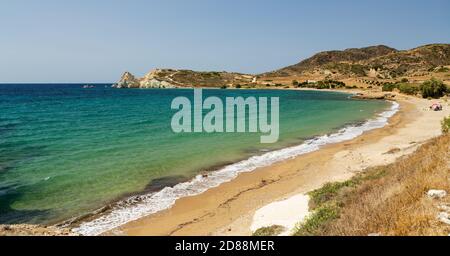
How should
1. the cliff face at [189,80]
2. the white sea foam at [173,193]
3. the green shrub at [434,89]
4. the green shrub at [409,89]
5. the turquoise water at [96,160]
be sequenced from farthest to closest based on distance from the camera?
the cliff face at [189,80] → the green shrub at [409,89] → the green shrub at [434,89] → the turquoise water at [96,160] → the white sea foam at [173,193]

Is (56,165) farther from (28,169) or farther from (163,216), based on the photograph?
(163,216)

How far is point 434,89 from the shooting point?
74625 mm

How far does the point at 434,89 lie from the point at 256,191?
238ft

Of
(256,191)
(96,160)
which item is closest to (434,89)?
(256,191)

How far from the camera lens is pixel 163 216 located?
13984 millimetres

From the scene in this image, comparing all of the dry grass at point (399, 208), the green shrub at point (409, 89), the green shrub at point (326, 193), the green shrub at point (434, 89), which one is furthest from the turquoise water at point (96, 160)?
the green shrub at point (409, 89)

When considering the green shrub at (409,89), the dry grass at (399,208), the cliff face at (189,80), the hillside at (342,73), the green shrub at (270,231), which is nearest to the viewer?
the dry grass at (399,208)

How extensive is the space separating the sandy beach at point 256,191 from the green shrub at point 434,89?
5469cm

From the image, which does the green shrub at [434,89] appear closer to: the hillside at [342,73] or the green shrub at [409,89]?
the green shrub at [409,89]

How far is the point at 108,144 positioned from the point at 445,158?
78.7 feet

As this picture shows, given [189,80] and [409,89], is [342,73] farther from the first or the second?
[409,89]

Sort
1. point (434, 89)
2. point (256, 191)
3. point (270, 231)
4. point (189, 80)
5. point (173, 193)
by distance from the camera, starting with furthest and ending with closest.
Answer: point (189, 80) → point (434, 89) → point (256, 191) → point (173, 193) → point (270, 231)

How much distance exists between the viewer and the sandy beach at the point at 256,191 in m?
12.7

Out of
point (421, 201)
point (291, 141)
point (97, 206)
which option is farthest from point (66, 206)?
point (291, 141)
